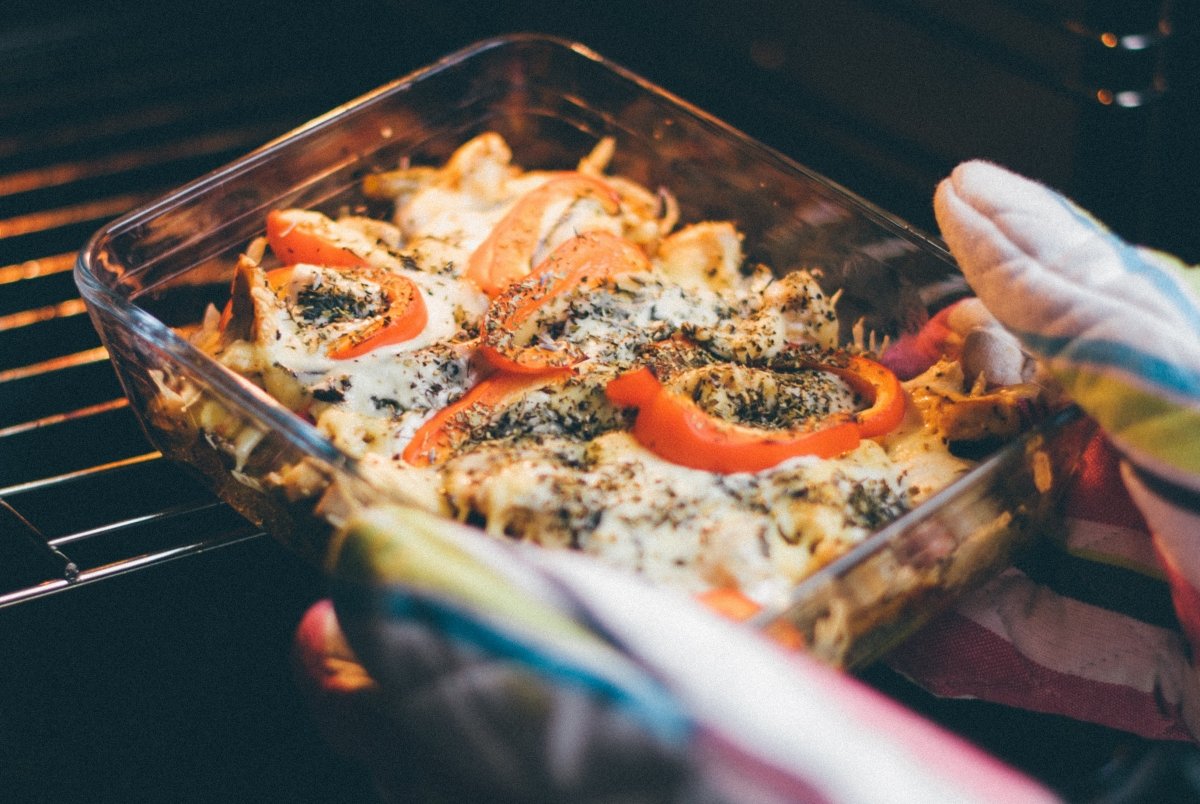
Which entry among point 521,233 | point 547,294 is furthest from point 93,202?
point 547,294

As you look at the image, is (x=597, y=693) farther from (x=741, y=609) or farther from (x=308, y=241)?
(x=308, y=241)

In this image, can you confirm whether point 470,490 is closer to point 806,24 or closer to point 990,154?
point 990,154

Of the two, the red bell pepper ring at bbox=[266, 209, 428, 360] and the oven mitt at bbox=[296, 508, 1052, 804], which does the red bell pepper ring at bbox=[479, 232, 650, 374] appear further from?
the oven mitt at bbox=[296, 508, 1052, 804]

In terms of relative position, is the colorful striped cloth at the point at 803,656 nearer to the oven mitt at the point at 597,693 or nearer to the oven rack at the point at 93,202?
the oven mitt at the point at 597,693

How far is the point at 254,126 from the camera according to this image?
1646mm

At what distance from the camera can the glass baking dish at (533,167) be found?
85cm

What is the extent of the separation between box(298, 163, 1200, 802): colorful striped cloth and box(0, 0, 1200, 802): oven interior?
0.09 metres

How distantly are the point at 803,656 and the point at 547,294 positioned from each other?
0.48 metres

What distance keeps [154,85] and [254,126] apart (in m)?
0.19

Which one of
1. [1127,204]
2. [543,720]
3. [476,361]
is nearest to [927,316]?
[1127,204]

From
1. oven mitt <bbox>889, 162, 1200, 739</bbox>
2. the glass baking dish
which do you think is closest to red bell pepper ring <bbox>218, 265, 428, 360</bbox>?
the glass baking dish

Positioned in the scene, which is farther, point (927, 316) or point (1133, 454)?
point (927, 316)

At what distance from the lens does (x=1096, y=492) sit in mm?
941

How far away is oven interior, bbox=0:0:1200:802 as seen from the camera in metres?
0.97
